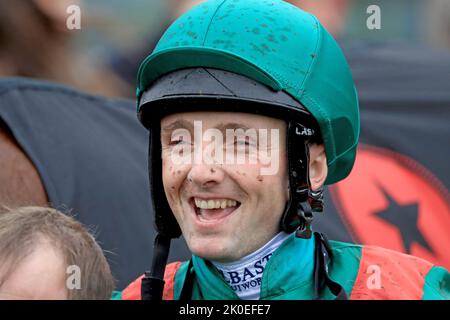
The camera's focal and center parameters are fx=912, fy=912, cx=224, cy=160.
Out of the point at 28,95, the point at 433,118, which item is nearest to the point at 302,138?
the point at 28,95

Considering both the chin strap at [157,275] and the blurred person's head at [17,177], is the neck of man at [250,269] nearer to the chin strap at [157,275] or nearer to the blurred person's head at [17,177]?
the chin strap at [157,275]

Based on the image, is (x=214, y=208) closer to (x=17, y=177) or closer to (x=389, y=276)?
(x=389, y=276)

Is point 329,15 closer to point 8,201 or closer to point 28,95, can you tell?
point 28,95

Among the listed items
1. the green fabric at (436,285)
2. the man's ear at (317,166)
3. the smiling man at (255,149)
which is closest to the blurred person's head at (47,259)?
the smiling man at (255,149)

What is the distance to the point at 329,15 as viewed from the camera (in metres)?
3.75

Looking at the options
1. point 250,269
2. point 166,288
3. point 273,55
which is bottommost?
point 166,288

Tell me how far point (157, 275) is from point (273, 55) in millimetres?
558

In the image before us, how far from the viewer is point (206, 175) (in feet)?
5.71

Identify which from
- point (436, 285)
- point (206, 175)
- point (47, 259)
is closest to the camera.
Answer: point (206, 175)

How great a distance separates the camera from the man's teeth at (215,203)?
1778mm

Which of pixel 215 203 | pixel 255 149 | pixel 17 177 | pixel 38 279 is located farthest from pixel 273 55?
pixel 17 177

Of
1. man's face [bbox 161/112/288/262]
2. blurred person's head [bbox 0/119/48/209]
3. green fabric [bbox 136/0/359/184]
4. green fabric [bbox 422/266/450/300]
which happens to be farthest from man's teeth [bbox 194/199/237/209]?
blurred person's head [bbox 0/119/48/209]

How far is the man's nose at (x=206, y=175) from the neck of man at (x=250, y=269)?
0.64 feet

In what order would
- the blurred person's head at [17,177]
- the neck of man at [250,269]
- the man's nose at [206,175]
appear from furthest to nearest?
1. the blurred person's head at [17,177]
2. the neck of man at [250,269]
3. the man's nose at [206,175]
